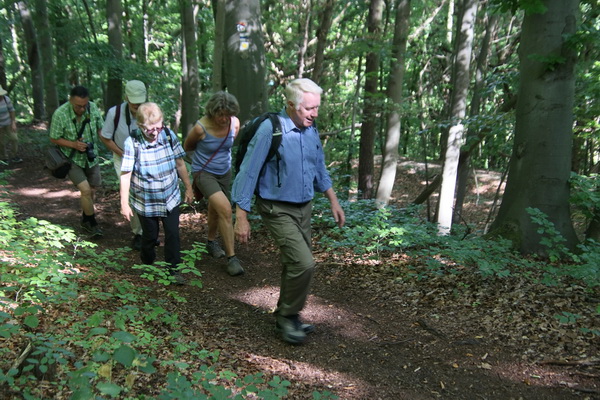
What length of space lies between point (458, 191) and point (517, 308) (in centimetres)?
738

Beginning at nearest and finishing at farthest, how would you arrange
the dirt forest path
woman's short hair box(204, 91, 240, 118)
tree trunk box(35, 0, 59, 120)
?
the dirt forest path, woman's short hair box(204, 91, 240, 118), tree trunk box(35, 0, 59, 120)

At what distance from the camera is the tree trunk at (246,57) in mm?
7301

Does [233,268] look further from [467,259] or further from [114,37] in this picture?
[114,37]

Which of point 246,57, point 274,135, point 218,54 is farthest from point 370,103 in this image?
point 274,135

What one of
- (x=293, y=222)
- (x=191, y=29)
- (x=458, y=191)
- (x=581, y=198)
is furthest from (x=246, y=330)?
(x=191, y=29)

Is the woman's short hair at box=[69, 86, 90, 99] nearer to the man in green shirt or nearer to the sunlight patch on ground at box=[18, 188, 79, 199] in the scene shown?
the man in green shirt

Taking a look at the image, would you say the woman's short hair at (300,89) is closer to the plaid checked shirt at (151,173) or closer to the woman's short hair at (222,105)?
the woman's short hair at (222,105)

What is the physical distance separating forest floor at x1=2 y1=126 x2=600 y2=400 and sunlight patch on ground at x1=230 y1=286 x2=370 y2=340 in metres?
0.01

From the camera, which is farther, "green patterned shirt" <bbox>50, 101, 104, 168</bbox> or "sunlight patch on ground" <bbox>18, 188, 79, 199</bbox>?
"sunlight patch on ground" <bbox>18, 188, 79, 199</bbox>

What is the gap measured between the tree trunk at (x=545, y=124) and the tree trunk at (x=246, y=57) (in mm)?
4067

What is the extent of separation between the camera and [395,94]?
11.3m

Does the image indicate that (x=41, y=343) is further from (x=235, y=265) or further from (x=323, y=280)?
(x=323, y=280)

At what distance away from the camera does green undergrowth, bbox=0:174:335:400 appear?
2.27 m

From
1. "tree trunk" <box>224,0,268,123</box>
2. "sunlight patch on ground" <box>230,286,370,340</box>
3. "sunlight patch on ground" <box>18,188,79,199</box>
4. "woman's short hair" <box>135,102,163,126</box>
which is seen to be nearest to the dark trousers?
"sunlight patch on ground" <box>230,286,370,340</box>
